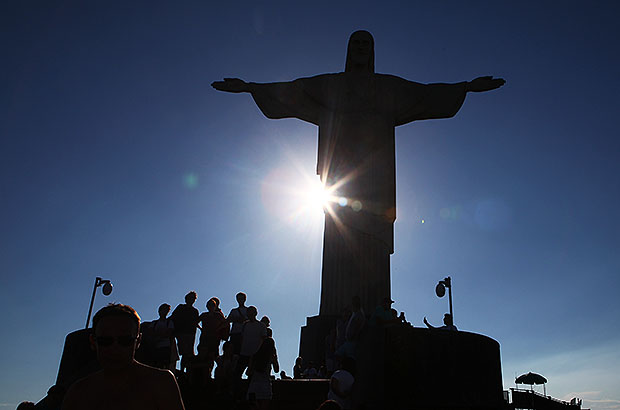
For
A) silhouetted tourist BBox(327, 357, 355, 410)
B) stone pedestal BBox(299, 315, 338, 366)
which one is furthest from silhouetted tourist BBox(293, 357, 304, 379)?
silhouetted tourist BBox(327, 357, 355, 410)

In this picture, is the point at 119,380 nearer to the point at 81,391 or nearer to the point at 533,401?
the point at 81,391

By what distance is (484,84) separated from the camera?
11.5 metres

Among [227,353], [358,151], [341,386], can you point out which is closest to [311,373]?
[227,353]

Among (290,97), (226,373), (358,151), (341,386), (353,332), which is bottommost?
(341,386)

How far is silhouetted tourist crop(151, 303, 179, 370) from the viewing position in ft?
24.4

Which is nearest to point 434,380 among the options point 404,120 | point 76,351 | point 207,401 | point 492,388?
point 492,388

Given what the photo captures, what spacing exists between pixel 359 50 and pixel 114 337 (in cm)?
1104

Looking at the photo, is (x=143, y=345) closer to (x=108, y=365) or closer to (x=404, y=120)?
(x=108, y=365)

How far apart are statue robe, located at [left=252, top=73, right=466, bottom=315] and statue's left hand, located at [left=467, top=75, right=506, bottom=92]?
10.1 inches

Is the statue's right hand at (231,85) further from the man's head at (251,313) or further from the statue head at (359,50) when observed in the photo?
the man's head at (251,313)

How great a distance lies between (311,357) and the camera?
10375 millimetres

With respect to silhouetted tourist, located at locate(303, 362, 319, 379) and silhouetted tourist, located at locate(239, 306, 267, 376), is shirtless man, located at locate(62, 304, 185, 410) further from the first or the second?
silhouetted tourist, located at locate(303, 362, 319, 379)

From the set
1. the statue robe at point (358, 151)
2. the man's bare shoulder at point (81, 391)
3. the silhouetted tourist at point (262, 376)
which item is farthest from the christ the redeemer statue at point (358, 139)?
the man's bare shoulder at point (81, 391)

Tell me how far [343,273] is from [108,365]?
893 centimetres
